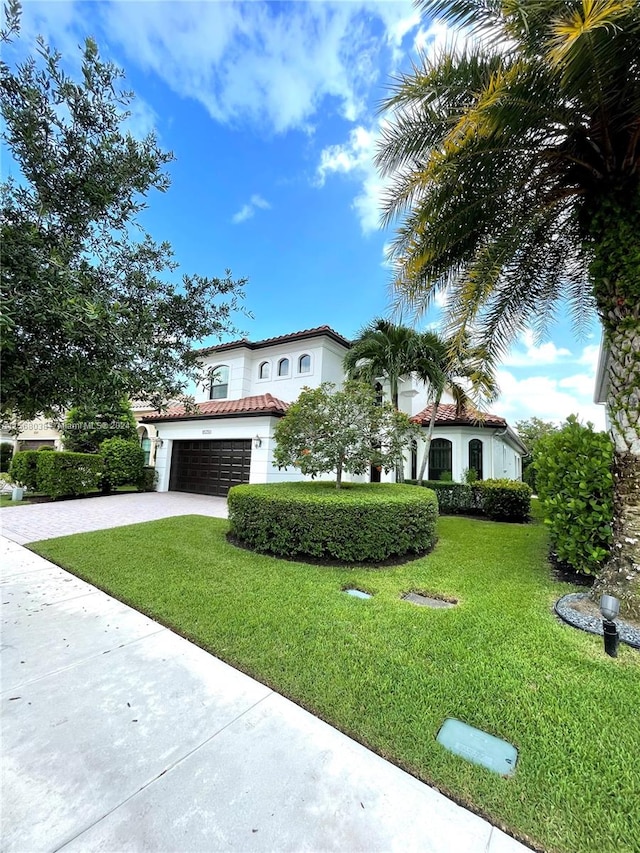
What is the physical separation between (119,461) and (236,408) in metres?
6.24

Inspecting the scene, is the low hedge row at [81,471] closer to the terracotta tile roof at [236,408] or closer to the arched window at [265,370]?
the terracotta tile roof at [236,408]

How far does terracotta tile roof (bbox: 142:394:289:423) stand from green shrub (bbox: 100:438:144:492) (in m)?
1.62

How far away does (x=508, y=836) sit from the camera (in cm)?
196

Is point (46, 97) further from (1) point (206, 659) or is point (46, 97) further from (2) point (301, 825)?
(2) point (301, 825)

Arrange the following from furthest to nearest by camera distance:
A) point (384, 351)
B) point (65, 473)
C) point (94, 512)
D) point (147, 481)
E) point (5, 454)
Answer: point (5, 454), point (147, 481), point (65, 473), point (384, 351), point (94, 512)

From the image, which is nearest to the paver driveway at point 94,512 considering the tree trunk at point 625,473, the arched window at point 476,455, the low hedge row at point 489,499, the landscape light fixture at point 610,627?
the low hedge row at point 489,499

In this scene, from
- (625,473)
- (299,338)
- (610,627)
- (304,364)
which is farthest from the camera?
(304,364)

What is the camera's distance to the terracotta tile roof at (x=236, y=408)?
47.7ft

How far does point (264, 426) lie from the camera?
14.7m

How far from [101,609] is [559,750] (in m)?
4.94

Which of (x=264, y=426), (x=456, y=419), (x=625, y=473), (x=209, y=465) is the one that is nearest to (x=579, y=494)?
(x=625, y=473)

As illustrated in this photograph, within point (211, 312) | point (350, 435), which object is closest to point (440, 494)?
point (350, 435)

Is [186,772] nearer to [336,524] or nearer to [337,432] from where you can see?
[336,524]

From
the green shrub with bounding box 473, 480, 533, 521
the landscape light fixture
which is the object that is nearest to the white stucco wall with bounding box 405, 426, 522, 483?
the green shrub with bounding box 473, 480, 533, 521
